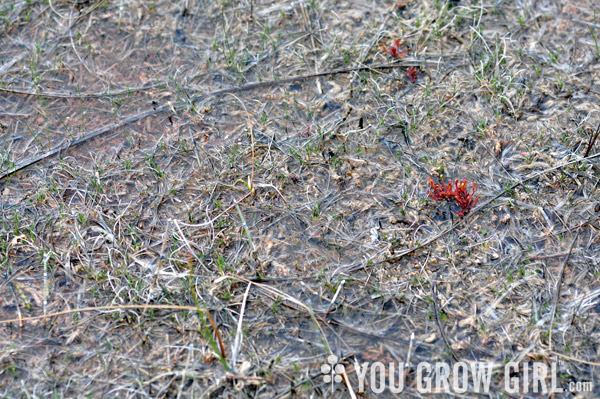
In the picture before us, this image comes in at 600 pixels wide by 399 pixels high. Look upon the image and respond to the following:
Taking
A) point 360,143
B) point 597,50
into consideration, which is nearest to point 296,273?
point 360,143

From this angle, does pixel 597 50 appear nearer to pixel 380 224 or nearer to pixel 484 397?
pixel 380 224

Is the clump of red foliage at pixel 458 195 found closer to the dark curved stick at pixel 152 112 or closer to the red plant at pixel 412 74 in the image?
the red plant at pixel 412 74

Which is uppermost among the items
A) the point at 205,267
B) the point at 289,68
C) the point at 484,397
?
the point at 289,68

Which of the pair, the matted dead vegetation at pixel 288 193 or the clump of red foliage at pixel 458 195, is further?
the clump of red foliage at pixel 458 195

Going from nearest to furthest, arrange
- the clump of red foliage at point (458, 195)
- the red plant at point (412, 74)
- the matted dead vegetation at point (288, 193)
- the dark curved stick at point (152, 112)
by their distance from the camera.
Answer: the matted dead vegetation at point (288, 193), the clump of red foliage at point (458, 195), the dark curved stick at point (152, 112), the red plant at point (412, 74)

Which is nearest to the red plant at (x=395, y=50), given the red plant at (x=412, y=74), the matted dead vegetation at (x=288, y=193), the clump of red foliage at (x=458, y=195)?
the matted dead vegetation at (x=288, y=193)
